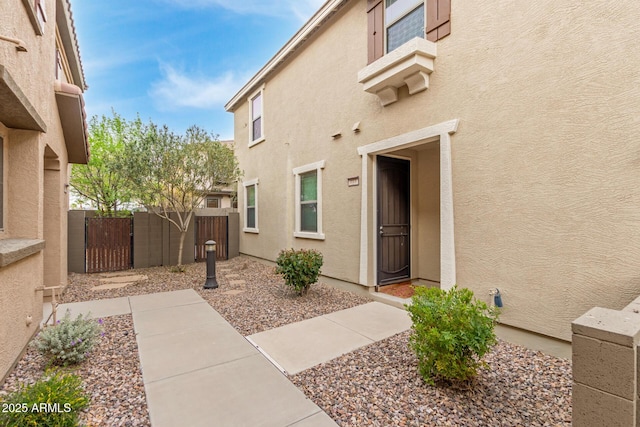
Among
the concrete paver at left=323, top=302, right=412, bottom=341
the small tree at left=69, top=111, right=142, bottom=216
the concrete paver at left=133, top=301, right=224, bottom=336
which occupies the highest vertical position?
the small tree at left=69, top=111, right=142, bottom=216

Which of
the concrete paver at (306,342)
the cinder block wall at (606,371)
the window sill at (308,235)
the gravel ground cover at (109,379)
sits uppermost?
the window sill at (308,235)

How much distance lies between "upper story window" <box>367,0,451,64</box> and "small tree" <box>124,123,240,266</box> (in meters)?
4.83

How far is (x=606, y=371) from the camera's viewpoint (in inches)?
62.1

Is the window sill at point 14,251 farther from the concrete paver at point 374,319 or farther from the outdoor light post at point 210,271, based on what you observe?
the concrete paver at point 374,319

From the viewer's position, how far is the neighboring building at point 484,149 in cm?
288

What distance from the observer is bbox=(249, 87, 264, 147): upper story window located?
9578 millimetres

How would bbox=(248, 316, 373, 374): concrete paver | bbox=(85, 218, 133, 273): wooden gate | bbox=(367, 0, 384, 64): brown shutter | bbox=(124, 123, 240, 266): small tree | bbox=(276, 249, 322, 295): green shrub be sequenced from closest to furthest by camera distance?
1. bbox=(248, 316, 373, 374): concrete paver
2. bbox=(367, 0, 384, 64): brown shutter
3. bbox=(276, 249, 322, 295): green shrub
4. bbox=(124, 123, 240, 266): small tree
5. bbox=(85, 218, 133, 273): wooden gate

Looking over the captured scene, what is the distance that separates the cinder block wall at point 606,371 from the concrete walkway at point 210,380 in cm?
163

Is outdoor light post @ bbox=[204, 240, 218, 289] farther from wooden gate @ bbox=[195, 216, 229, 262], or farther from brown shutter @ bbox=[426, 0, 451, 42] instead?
brown shutter @ bbox=[426, 0, 451, 42]

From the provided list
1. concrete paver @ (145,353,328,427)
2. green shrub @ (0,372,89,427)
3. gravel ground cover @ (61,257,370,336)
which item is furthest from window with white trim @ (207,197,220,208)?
green shrub @ (0,372,89,427)

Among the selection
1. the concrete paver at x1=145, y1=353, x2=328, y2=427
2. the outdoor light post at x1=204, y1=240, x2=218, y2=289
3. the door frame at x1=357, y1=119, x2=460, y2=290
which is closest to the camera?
the concrete paver at x1=145, y1=353, x2=328, y2=427

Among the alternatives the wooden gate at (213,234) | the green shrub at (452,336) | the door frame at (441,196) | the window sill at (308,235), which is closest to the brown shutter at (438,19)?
the door frame at (441,196)

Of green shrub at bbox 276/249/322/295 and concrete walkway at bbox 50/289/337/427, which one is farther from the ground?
green shrub at bbox 276/249/322/295

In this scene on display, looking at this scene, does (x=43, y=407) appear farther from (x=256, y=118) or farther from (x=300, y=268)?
(x=256, y=118)
